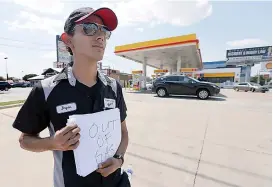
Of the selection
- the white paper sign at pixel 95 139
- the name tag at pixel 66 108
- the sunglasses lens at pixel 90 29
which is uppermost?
the sunglasses lens at pixel 90 29

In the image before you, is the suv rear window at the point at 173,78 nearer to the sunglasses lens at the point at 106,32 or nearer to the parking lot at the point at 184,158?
the parking lot at the point at 184,158

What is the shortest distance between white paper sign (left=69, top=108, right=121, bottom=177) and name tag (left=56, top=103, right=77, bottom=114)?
0.35ft

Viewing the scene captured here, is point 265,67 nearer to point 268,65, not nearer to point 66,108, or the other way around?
point 268,65

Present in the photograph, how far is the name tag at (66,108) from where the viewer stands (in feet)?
3.36

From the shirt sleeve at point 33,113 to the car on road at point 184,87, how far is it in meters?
11.3

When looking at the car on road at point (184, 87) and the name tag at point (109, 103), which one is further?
the car on road at point (184, 87)

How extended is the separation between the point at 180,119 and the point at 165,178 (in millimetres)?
3498

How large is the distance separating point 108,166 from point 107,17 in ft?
3.05

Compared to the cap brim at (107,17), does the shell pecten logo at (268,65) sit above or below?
above

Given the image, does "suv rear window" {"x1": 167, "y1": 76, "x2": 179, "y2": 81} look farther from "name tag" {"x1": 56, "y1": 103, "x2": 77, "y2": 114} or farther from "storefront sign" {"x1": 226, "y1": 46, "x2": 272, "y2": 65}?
Answer: "storefront sign" {"x1": 226, "y1": 46, "x2": 272, "y2": 65}

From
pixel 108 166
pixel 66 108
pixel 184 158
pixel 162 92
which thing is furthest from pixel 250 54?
pixel 66 108

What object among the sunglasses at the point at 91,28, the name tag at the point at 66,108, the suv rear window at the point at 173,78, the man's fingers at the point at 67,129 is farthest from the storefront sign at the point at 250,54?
the man's fingers at the point at 67,129

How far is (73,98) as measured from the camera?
1.06m

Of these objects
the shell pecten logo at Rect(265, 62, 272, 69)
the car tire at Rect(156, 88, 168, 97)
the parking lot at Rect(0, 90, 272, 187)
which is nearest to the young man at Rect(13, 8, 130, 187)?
the parking lot at Rect(0, 90, 272, 187)
